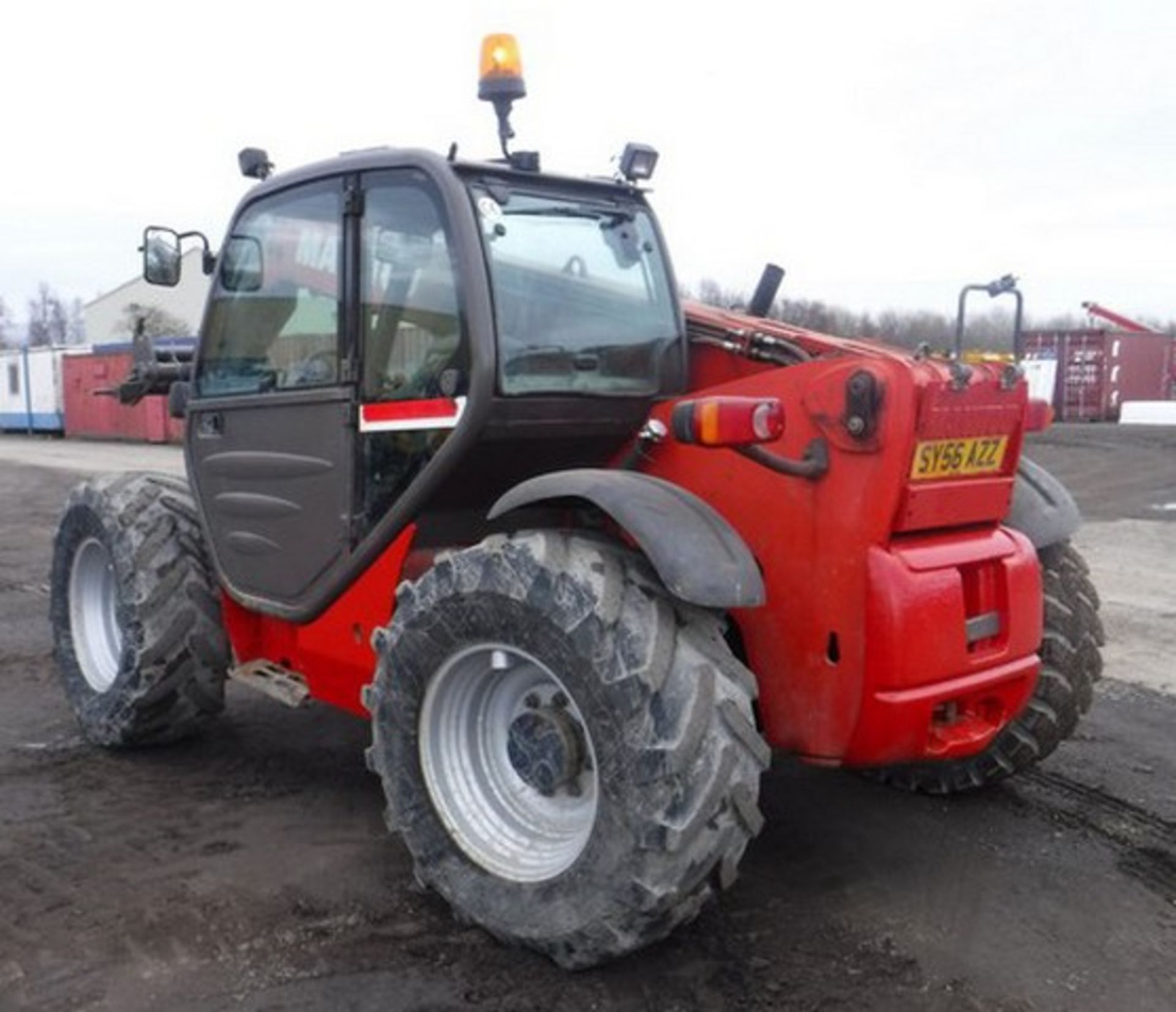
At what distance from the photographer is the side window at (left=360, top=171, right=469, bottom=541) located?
371 cm

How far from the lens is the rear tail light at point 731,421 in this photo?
3.03 m

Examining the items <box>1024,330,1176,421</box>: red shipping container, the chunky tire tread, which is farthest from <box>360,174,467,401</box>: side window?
<box>1024,330,1176,421</box>: red shipping container

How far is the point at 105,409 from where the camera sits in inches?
1240

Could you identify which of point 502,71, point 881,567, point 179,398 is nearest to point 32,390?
point 179,398

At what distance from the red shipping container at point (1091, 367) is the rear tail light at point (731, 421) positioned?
1046 inches

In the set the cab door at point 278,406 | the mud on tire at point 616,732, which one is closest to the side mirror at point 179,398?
the cab door at point 278,406

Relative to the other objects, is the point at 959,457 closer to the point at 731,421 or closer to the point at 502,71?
the point at 731,421

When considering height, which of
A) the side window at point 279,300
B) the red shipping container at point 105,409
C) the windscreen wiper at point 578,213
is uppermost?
the windscreen wiper at point 578,213

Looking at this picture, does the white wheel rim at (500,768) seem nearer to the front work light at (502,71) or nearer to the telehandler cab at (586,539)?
the telehandler cab at (586,539)

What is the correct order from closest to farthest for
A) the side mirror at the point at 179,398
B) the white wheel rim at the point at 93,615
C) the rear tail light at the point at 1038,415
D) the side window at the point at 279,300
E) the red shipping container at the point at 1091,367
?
A: the rear tail light at the point at 1038,415, the side window at the point at 279,300, the side mirror at the point at 179,398, the white wheel rim at the point at 93,615, the red shipping container at the point at 1091,367

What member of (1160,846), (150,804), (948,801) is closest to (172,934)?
(150,804)

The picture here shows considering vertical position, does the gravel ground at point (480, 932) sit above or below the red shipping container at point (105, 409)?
above

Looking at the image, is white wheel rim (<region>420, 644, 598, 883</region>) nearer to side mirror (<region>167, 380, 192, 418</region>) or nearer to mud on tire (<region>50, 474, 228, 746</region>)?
mud on tire (<region>50, 474, 228, 746</region>)

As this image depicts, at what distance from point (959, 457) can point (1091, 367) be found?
27.2 metres
